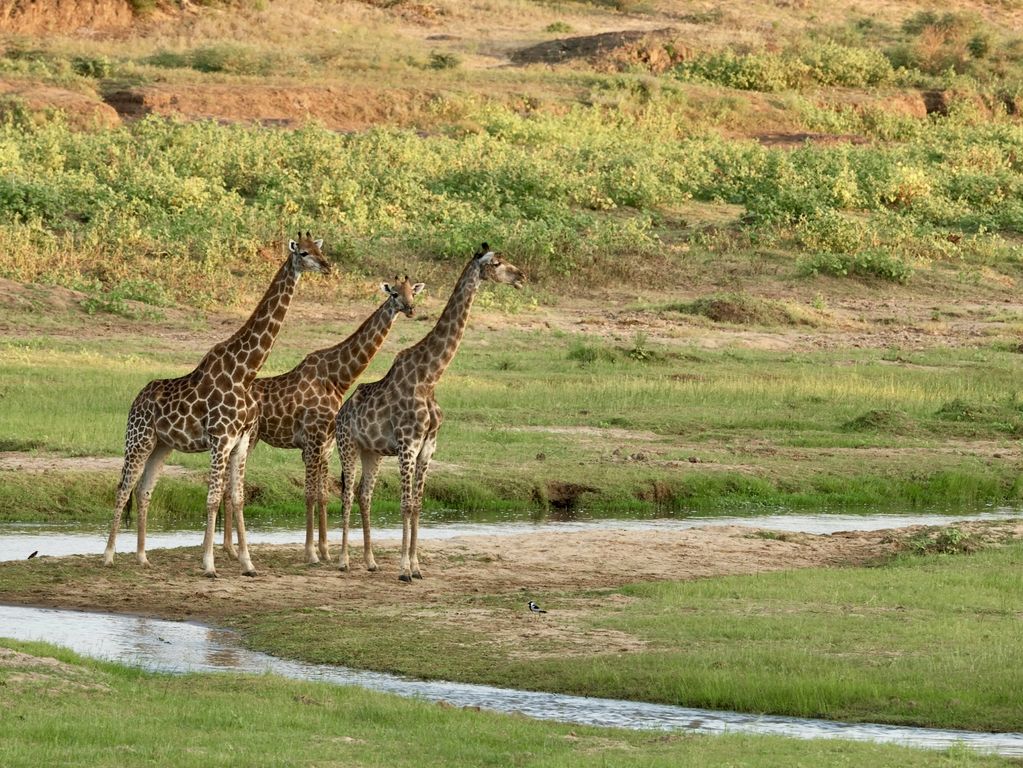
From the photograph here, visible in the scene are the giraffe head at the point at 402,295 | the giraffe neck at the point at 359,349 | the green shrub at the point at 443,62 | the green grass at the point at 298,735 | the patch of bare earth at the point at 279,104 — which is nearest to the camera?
the green grass at the point at 298,735

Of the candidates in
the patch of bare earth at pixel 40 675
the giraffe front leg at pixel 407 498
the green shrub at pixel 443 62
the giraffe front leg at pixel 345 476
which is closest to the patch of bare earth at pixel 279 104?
the green shrub at pixel 443 62

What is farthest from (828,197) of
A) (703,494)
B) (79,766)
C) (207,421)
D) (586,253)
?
(79,766)

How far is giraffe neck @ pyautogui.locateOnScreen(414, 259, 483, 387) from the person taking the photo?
1480cm

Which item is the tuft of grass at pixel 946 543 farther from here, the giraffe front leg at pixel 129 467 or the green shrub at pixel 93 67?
the green shrub at pixel 93 67

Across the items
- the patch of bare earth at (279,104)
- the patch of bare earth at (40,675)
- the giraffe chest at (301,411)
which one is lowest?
the patch of bare earth at (40,675)

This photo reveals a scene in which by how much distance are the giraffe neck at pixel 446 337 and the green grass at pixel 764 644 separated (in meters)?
2.01

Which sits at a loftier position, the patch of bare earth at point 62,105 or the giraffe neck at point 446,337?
the patch of bare earth at point 62,105

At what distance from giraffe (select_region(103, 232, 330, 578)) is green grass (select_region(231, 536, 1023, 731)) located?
1718 mm

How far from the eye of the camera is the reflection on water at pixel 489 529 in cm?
1655

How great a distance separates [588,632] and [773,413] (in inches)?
440

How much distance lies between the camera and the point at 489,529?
17.9m

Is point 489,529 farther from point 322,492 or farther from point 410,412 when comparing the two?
point 410,412

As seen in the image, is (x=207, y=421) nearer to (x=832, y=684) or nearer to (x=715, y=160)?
(x=832, y=684)

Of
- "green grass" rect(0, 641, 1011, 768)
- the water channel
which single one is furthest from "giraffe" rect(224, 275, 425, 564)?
"green grass" rect(0, 641, 1011, 768)
